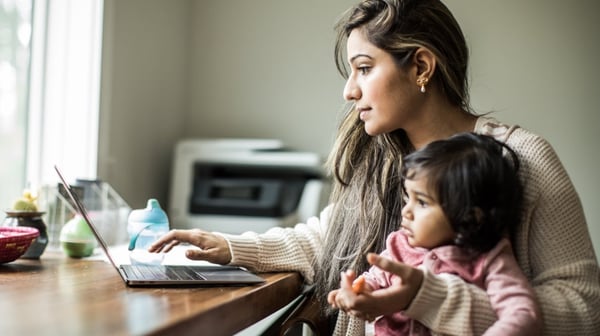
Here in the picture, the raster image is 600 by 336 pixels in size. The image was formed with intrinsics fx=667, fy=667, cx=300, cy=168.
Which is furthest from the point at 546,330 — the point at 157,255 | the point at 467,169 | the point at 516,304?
the point at 157,255

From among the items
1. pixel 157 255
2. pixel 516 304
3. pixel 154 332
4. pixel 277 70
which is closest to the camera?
pixel 154 332

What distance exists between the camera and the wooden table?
0.88 meters

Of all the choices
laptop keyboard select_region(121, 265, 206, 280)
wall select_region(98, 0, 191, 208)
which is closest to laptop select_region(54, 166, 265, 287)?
laptop keyboard select_region(121, 265, 206, 280)

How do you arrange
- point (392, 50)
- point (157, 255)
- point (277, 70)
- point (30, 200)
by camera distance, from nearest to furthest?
point (392, 50)
point (157, 255)
point (30, 200)
point (277, 70)

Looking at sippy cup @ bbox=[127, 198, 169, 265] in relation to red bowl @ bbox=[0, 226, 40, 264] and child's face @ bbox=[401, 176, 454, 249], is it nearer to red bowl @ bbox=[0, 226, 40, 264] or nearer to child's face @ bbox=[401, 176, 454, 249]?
red bowl @ bbox=[0, 226, 40, 264]

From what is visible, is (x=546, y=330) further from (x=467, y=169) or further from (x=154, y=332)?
(x=154, y=332)

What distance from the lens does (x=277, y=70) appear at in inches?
118

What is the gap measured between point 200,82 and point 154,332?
7.52 ft

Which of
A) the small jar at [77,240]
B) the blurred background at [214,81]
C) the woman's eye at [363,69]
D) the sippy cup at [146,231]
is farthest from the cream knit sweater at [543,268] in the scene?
the blurred background at [214,81]

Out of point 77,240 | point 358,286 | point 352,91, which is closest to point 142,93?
point 77,240

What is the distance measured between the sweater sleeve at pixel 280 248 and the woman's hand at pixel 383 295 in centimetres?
44

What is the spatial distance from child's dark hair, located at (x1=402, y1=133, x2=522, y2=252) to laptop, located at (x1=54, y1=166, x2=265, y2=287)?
0.41 m

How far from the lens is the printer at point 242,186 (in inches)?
99.9

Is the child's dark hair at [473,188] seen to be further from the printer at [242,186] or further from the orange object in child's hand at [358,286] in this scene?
the printer at [242,186]
